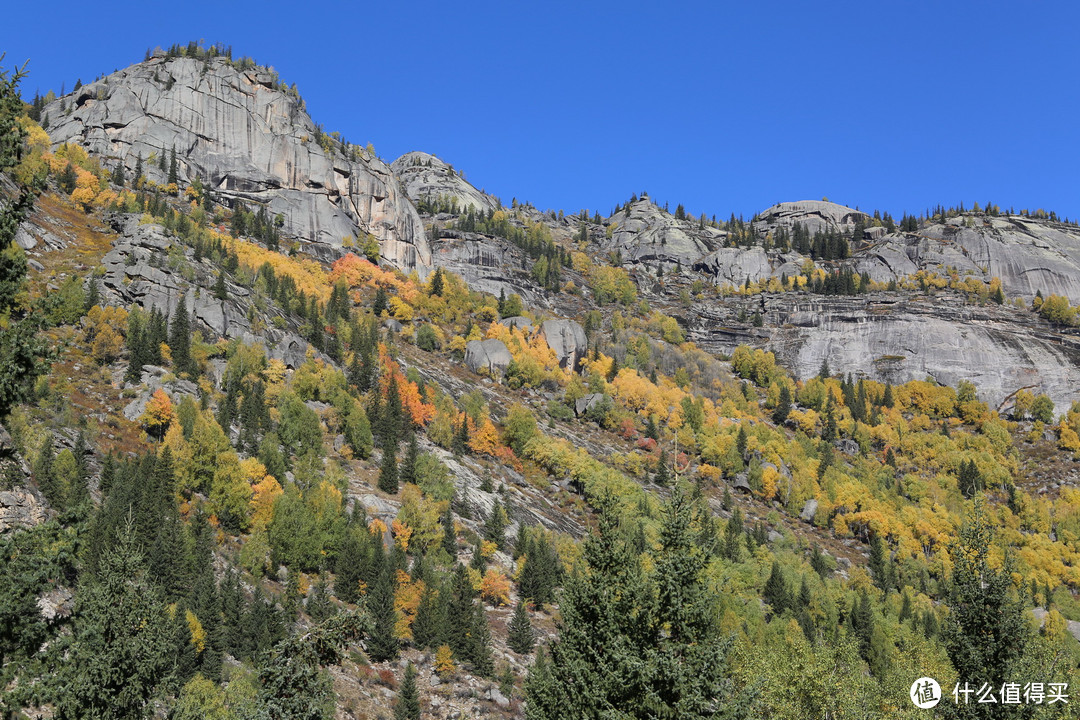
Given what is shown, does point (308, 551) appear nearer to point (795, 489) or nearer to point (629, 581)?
point (629, 581)

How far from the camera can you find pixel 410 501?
93.2m

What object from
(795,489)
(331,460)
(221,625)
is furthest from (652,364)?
(221,625)

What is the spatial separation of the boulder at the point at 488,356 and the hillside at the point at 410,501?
0.70 m

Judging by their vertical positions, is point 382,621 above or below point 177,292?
below

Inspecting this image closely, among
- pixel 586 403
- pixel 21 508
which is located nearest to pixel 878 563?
pixel 586 403

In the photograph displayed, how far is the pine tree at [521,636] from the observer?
74.4 meters

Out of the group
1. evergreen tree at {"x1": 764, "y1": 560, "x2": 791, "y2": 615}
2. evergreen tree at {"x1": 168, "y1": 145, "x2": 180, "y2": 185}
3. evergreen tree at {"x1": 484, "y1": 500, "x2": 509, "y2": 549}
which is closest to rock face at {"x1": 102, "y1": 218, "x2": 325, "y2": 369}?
evergreen tree at {"x1": 484, "y1": 500, "x2": 509, "y2": 549}

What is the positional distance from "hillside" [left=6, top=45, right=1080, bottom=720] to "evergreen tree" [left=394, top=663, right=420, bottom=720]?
7.1 inches

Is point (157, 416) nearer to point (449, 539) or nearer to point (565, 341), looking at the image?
point (449, 539)

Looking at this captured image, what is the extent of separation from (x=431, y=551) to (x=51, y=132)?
6406 inches

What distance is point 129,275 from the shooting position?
11650 cm

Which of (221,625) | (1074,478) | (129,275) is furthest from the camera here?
(1074,478)

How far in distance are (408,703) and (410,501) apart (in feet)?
119

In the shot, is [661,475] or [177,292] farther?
[661,475]
